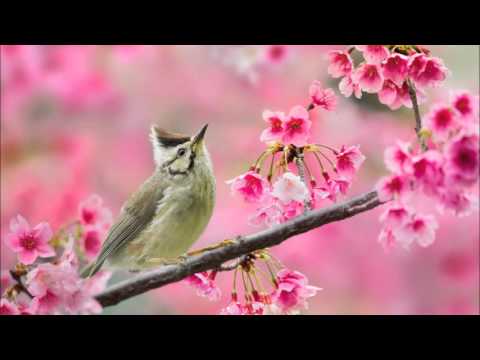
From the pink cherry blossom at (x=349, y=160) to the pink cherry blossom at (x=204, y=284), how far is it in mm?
395

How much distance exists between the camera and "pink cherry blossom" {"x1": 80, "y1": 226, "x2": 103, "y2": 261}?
1749 mm

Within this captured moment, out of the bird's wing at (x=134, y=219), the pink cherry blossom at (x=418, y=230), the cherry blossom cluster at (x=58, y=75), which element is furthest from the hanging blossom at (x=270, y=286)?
the cherry blossom cluster at (x=58, y=75)

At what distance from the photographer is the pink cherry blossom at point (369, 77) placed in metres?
1.51

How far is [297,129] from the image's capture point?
1.49m

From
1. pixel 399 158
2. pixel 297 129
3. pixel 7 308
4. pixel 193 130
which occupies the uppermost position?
pixel 193 130

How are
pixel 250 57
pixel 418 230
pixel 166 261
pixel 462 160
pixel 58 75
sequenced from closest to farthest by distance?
pixel 462 160 → pixel 418 230 → pixel 166 261 → pixel 250 57 → pixel 58 75

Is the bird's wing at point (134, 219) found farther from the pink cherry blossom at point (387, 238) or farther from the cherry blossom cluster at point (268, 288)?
the pink cherry blossom at point (387, 238)

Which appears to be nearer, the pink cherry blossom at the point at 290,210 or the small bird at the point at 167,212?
the pink cherry blossom at the point at 290,210

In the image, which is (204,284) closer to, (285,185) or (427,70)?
(285,185)

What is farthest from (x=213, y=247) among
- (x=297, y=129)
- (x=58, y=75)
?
(x=58, y=75)

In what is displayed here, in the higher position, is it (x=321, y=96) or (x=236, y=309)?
(x=321, y=96)

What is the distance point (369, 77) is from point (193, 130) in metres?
0.89

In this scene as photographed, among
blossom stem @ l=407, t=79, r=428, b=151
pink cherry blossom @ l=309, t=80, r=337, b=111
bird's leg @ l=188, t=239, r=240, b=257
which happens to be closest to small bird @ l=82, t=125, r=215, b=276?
bird's leg @ l=188, t=239, r=240, b=257

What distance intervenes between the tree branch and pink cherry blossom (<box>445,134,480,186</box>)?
0.59ft
